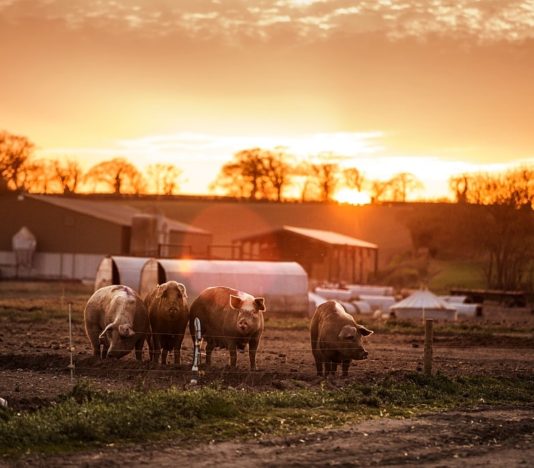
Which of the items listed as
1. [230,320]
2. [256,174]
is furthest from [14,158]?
[230,320]

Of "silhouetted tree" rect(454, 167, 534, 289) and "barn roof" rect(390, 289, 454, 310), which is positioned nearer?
"barn roof" rect(390, 289, 454, 310)

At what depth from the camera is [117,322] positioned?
20.7 metres

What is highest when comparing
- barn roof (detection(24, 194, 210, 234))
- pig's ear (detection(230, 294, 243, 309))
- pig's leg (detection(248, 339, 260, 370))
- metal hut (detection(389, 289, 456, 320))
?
barn roof (detection(24, 194, 210, 234))

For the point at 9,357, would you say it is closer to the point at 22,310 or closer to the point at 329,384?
the point at 329,384

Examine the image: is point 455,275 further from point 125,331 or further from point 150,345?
point 125,331

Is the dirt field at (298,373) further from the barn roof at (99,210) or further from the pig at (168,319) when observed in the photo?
the barn roof at (99,210)

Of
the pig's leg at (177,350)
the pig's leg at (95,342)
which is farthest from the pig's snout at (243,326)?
the pig's leg at (95,342)

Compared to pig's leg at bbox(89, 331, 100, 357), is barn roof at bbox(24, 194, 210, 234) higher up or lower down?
higher up

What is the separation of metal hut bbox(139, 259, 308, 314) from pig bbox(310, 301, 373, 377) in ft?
74.9

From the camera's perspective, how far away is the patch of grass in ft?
41.5

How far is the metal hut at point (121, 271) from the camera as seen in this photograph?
47.4m

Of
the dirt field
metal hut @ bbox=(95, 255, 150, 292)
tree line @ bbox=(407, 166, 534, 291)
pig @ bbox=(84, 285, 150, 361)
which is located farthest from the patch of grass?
tree line @ bbox=(407, 166, 534, 291)

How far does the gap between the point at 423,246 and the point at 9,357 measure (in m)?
84.0

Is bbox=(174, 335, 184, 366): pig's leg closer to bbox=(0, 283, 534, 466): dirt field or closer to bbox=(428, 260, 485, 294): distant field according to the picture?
bbox=(0, 283, 534, 466): dirt field
